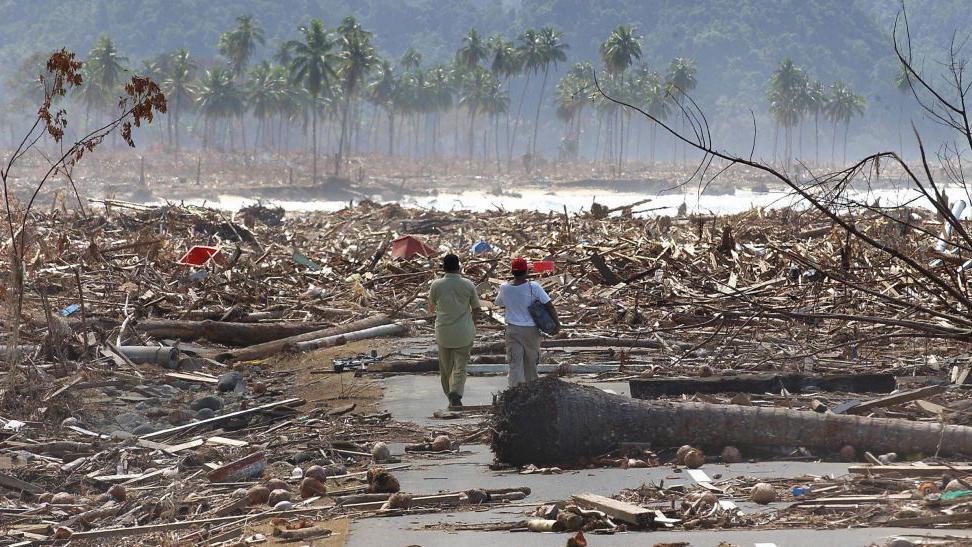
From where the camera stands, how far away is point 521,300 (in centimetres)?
996

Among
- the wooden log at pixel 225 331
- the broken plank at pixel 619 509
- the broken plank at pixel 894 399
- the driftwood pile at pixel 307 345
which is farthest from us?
the wooden log at pixel 225 331

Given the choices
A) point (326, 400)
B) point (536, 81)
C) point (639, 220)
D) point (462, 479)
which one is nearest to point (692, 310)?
point (326, 400)

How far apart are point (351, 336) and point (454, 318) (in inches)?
201

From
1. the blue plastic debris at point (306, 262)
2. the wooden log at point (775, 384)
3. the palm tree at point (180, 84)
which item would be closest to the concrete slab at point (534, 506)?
the wooden log at point (775, 384)

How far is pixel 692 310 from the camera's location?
14812mm

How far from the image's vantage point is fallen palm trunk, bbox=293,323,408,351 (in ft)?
49.2

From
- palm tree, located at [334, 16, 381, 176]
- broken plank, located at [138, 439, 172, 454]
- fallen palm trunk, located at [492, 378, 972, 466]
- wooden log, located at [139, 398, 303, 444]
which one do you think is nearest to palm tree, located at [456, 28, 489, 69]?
palm tree, located at [334, 16, 381, 176]

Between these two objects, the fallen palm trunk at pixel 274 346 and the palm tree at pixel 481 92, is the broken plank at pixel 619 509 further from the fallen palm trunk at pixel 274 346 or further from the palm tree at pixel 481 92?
the palm tree at pixel 481 92

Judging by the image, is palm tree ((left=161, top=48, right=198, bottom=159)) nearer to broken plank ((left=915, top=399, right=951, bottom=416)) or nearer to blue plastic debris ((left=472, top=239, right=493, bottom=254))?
blue plastic debris ((left=472, top=239, right=493, bottom=254))

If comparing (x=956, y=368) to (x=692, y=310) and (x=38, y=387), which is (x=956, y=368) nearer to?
(x=692, y=310)

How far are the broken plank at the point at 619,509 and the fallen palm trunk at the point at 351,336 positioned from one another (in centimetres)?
878

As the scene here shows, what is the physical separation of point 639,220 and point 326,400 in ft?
51.5

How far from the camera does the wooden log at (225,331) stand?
15.6 m

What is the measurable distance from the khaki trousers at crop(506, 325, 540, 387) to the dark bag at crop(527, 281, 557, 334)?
0.11 m
